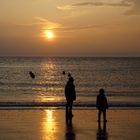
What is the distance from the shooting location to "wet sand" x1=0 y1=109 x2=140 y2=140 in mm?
14973

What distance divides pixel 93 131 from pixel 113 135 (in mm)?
1146

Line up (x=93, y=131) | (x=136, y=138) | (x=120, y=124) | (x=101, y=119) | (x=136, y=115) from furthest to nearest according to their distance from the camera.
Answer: (x=136, y=115) < (x=101, y=119) < (x=120, y=124) < (x=93, y=131) < (x=136, y=138)

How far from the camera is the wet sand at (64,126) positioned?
49.1 feet

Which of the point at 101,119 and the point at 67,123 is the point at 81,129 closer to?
the point at 67,123

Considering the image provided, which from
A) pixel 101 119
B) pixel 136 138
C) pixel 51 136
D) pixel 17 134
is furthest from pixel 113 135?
pixel 101 119

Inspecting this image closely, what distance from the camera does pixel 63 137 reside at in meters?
14.8

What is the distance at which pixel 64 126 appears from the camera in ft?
57.4

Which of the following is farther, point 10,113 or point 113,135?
point 10,113

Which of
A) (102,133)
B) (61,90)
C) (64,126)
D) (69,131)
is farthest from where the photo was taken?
(61,90)

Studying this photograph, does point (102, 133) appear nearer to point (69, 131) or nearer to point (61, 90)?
point (69, 131)

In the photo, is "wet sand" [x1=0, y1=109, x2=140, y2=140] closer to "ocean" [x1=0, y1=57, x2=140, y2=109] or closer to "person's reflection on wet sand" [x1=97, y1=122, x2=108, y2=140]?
"person's reflection on wet sand" [x1=97, y1=122, x2=108, y2=140]

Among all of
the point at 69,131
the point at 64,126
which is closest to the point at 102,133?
the point at 69,131

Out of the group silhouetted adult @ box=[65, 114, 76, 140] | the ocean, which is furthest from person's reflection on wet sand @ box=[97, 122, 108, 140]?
the ocean

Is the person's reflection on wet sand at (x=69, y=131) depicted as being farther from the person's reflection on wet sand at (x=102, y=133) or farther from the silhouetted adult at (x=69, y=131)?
the person's reflection on wet sand at (x=102, y=133)
